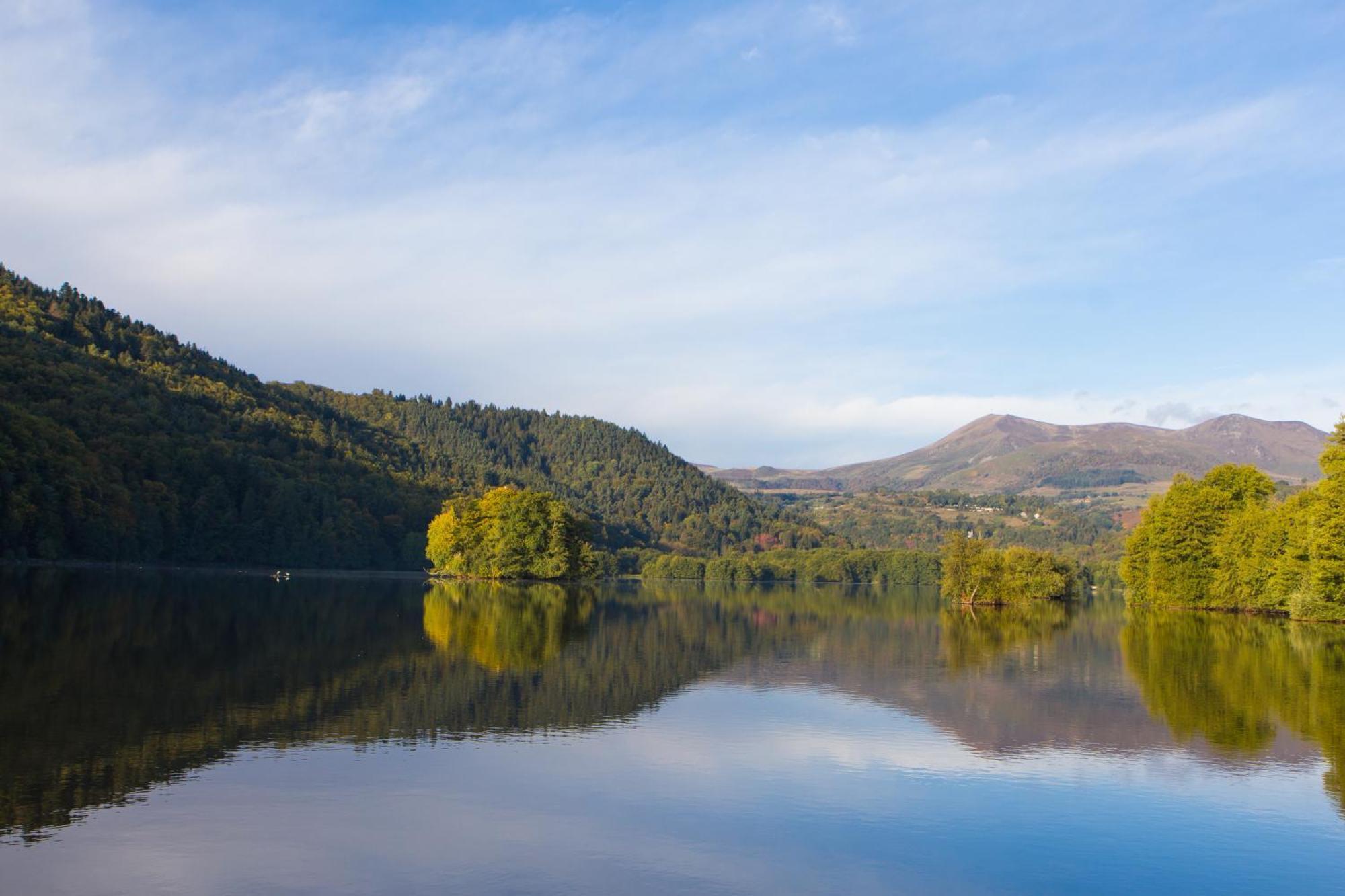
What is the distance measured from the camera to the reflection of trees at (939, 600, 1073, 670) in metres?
46.2

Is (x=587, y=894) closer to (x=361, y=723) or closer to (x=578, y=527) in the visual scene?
(x=361, y=723)

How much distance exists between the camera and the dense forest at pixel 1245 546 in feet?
219

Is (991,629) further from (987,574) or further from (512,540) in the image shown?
(512,540)

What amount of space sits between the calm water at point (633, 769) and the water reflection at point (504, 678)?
157 mm

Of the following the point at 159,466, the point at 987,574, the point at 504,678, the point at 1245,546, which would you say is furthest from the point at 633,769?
the point at 159,466

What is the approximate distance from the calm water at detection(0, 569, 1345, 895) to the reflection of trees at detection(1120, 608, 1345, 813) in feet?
0.65

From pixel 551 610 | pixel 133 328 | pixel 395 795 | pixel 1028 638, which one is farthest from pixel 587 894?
pixel 133 328

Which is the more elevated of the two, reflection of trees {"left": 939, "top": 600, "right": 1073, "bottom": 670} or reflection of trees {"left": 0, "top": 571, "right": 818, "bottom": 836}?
reflection of trees {"left": 0, "top": 571, "right": 818, "bottom": 836}

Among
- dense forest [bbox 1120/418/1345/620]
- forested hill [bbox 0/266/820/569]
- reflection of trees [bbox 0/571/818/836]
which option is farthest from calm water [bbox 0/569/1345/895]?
forested hill [bbox 0/266/820/569]

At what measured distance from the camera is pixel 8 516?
8594 centimetres

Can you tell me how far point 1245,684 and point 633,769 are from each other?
965 inches

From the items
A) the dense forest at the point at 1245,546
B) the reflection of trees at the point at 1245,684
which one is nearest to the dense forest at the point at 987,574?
the dense forest at the point at 1245,546

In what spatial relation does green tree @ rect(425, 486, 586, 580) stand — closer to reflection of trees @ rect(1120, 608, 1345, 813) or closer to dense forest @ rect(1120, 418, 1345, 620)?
dense forest @ rect(1120, 418, 1345, 620)

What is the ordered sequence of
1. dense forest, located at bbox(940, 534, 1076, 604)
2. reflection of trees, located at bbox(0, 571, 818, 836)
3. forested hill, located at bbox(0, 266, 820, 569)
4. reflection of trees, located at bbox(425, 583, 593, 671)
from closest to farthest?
1. reflection of trees, located at bbox(0, 571, 818, 836)
2. reflection of trees, located at bbox(425, 583, 593, 671)
3. forested hill, located at bbox(0, 266, 820, 569)
4. dense forest, located at bbox(940, 534, 1076, 604)
